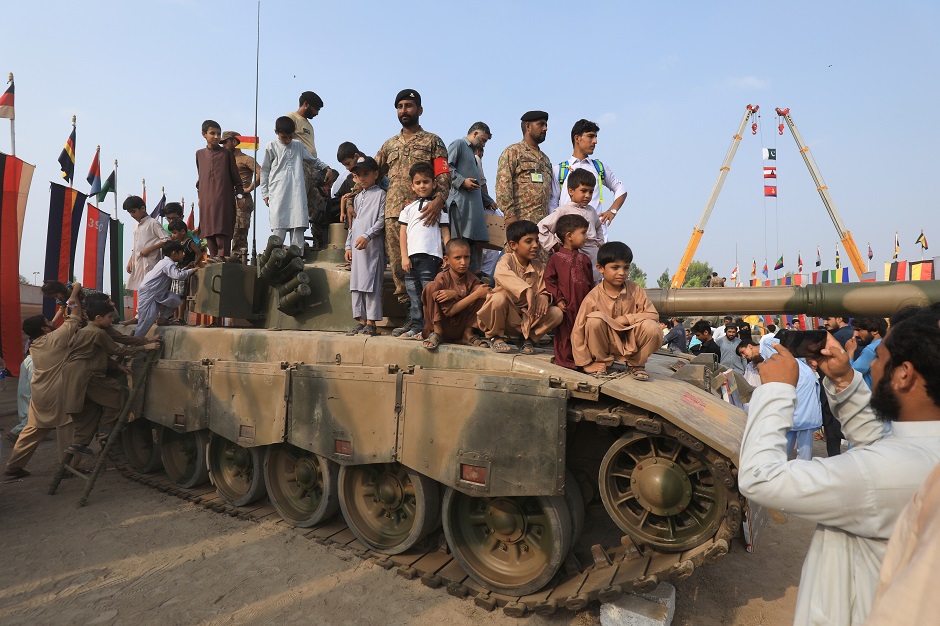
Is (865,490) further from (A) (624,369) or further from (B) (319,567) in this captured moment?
(B) (319,567)

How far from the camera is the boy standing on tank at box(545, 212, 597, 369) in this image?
4.40 meters

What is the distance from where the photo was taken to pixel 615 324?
4043 mm

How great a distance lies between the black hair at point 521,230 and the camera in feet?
15.3

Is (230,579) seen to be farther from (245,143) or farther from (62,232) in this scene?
(62,232)

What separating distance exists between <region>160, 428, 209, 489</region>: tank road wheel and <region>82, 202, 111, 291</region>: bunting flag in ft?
30.4

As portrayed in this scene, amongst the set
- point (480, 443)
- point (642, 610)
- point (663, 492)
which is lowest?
point (642, 610)

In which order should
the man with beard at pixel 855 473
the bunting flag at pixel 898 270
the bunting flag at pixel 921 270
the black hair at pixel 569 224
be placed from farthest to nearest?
1. the bunting flag at pixel 898 270
2. the bunting flag at pixel 921 270
3. the black hair at pixel 569 224
4. the man with beard at pixel 855 473

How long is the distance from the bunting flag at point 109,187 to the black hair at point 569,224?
15.0m

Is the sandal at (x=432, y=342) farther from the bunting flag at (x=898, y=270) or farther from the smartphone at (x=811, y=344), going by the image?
the bunting flag at (x=898, y=270)

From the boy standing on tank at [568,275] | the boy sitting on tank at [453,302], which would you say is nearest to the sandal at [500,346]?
the boy sitting on tank at [453,302]

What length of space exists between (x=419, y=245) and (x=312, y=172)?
11.0 ft

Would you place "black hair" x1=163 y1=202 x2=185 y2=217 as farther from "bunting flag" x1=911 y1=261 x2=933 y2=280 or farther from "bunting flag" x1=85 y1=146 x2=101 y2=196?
"bunting flag" x1=911 y1=261 x2=933 y2=280

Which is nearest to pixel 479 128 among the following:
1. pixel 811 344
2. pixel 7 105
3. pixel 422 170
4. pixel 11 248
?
pixel 422 170

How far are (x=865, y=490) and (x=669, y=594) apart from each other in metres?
2.68
